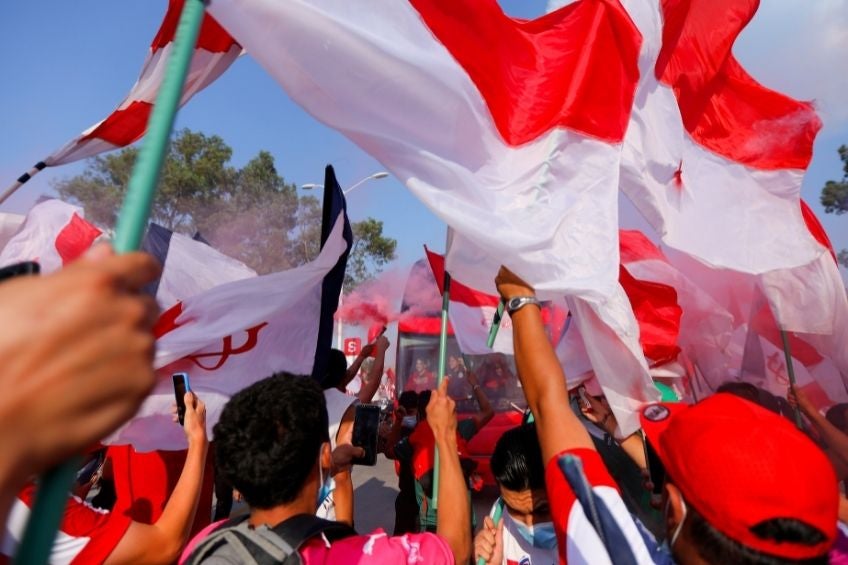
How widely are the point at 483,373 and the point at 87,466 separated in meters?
6.56

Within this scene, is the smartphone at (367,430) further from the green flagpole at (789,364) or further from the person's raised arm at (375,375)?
the green flagpole at (789,364)

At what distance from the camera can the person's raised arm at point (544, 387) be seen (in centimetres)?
150

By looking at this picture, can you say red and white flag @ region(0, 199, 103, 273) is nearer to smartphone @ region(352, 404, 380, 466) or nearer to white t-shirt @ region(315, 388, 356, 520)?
white t-shirt @ region(315, 388, 356, 520)

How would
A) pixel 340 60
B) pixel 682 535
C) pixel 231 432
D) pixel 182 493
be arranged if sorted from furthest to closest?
pixel 340 60 → pixel 182 493 → pixel 231 432 → pixel 682 535

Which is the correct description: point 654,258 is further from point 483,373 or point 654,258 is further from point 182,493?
point 483,373

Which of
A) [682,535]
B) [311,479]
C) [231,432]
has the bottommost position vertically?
[682,535]

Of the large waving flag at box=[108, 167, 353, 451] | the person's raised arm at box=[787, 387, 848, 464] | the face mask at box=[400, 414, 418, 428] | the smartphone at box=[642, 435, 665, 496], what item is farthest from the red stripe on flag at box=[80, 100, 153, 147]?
the person's raised arm at box=[787, 387, 848, 464]

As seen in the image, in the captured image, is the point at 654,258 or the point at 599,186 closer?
the point at 599,186

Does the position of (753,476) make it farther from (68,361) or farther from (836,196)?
(836,196)

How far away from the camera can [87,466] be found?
16.4 feet

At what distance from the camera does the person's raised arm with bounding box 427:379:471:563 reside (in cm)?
174

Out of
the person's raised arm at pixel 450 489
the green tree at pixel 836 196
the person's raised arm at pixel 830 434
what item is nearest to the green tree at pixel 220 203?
the person's raised arm at pixel 450 489

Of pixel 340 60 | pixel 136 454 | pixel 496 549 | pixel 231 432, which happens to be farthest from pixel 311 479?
pixel 136 454

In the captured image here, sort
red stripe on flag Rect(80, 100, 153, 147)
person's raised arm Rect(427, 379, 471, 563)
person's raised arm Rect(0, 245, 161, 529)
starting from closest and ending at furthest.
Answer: person's raised arm Rect(0, 245, 161, 529)
person's raised arm Rect(427, 379, 471, 563)
red stripe on flag Rect(80, 100, 153, 147)
